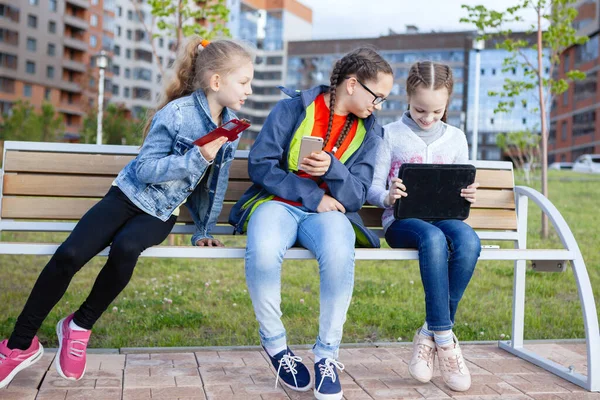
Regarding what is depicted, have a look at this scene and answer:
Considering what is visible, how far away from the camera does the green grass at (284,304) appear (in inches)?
161

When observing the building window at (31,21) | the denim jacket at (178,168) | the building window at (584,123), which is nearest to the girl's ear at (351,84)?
the denim jacket at (178,168)

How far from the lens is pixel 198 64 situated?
3.31m

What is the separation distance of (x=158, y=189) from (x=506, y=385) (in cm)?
168

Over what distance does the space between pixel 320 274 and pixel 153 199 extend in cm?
78

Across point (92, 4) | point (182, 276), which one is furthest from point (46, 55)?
point (182, 276)

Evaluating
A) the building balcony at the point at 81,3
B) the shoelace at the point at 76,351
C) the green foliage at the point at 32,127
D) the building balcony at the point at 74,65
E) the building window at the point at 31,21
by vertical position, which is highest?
the building balcony at the point at 81,3

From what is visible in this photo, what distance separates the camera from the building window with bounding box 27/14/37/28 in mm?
64250

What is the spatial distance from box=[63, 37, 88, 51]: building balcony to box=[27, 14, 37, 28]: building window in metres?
3.33

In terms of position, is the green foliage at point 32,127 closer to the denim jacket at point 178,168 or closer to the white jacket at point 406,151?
the denim jacket at point 178,168

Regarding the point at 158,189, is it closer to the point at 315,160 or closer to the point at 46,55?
the point at 315,160

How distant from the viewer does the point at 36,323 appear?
2.82m

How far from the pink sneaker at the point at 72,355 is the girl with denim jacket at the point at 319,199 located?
2.28 feet

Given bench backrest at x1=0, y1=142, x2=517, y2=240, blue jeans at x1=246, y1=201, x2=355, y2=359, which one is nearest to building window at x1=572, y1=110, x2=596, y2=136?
bench backrest at x1=0, y1=142, x2=517, y2=240

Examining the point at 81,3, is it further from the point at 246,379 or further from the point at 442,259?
the point at 442,259
